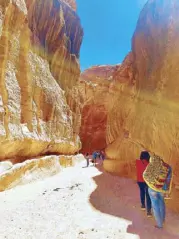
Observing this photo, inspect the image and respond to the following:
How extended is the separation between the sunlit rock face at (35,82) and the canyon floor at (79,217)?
10.3ft

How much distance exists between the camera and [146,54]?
28.5 ft

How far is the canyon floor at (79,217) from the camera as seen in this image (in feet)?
11.0

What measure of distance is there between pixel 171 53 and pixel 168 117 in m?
1.84

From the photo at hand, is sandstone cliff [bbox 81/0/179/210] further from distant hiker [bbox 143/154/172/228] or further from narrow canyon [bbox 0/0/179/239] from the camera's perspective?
distant hiker [bbox 143/154/172/228]

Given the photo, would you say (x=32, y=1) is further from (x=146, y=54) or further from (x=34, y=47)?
(x=146, y=54)

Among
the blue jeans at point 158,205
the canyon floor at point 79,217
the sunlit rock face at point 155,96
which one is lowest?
the canyon floor at point 79,217

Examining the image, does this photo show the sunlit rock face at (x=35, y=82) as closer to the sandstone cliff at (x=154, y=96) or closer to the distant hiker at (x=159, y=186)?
the sandstone cliff at (x=154, y=96)

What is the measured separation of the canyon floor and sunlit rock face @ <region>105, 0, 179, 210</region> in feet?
4.06

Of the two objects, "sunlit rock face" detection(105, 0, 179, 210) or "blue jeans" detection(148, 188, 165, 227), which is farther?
"sunlit rock face" detection(105, 0, 179, 210)

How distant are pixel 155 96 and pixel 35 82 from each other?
20.9 feet

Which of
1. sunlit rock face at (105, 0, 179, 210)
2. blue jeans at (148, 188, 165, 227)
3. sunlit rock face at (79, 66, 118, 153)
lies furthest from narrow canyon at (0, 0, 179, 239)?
sunlit rock face at (79, 66, 118, 153)

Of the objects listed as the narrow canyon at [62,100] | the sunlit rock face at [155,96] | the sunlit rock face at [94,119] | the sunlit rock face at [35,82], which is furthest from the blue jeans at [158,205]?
the sunlit rock face at [94,119]

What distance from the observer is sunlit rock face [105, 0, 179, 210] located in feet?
17.8

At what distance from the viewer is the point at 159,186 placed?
11.9ft
